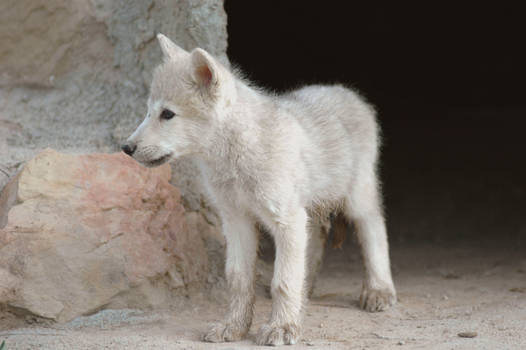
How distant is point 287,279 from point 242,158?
32.3 inches

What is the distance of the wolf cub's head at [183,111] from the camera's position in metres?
3.99

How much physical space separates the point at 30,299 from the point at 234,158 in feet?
5.69

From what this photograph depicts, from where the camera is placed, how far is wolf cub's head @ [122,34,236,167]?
13.1ft

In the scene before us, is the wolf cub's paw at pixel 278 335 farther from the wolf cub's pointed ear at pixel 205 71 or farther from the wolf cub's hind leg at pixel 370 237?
the wolf cub's pointed ear at pixel 205 71

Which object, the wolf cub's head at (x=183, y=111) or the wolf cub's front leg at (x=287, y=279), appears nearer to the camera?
the wolf cub's head at (x=183, y=111)

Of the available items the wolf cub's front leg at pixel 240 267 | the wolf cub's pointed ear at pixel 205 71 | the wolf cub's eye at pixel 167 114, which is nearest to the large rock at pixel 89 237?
the wolf cub's front leg at pixel 240 267

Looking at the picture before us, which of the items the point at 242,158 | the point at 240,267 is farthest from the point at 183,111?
the point at 240,267

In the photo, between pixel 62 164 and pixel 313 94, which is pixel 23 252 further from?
pixel 313 94

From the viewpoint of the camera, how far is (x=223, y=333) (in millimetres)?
4273

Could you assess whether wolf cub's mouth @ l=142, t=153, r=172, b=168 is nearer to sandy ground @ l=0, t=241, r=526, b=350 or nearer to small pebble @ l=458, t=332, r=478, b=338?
sandy ground @ l=0, t=241, r=526, b=350

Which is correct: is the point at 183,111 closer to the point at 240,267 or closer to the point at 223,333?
the point at 240,267

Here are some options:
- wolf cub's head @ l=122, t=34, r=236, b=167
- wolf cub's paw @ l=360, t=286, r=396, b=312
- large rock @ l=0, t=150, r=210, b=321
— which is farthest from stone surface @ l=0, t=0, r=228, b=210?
wolf cub's paw @ l=360, t=286, r=396, b=312

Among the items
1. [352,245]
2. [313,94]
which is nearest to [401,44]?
[352,245]

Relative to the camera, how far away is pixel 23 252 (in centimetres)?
454
